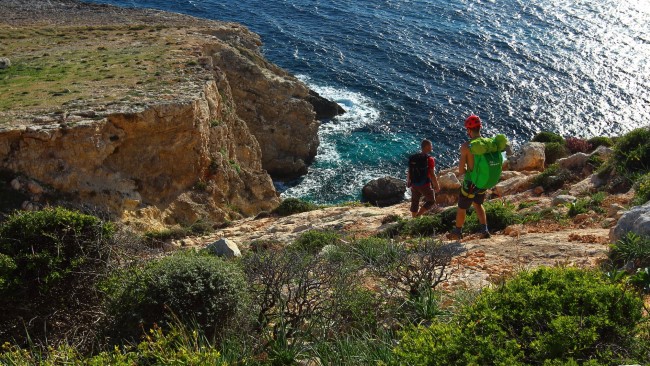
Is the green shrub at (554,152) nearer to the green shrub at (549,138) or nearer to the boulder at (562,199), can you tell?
the green shrub at (549,138)

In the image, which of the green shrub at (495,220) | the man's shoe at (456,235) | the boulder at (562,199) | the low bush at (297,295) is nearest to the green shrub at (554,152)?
the boulder at (562,199)

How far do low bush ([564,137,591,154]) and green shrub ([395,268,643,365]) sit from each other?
64.0 feet

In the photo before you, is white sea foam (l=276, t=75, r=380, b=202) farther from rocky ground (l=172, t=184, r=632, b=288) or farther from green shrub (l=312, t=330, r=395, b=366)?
green shrub (l=312, t=330, r=395, b=366)

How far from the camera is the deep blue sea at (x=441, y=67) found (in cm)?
3991

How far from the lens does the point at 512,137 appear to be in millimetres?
39344

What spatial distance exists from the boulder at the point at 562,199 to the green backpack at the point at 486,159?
14.7 feet

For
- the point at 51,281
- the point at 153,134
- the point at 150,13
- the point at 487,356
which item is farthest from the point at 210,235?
the point at 150,13

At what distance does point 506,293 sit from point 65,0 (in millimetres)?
56147

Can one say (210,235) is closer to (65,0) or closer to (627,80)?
(627,80)

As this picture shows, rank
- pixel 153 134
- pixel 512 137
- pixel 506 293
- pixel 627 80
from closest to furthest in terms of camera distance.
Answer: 1. pixel 506 293
2. pixel 153 134
3. pixel 512 137
4. pixel 627 80

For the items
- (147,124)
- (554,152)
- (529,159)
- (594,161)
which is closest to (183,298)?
(147,124)

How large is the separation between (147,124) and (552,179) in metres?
14.3

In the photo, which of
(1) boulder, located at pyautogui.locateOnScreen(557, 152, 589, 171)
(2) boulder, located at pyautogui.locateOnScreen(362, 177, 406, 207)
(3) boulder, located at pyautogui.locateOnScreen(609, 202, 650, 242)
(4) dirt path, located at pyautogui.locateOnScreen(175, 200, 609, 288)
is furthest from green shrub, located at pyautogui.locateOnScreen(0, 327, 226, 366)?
(2) boulder, located at pyautogui.locateOnScreen(362, 177, 406, 207)

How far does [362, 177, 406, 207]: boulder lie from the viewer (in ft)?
109
